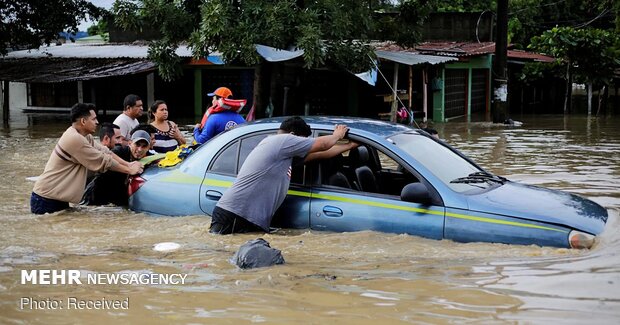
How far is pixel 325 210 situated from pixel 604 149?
11.8m

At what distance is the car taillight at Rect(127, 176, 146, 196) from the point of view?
805 cm

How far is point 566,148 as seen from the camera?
17172 millimetres

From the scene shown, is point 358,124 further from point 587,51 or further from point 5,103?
point 587,51

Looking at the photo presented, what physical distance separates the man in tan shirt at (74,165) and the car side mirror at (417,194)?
3025 millimetres

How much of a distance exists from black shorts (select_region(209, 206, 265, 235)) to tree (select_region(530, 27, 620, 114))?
80.8 ft

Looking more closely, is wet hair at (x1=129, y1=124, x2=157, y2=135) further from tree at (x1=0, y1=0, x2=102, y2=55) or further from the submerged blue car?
tree at (x1=0, y1=0, x2=102, y2=55)

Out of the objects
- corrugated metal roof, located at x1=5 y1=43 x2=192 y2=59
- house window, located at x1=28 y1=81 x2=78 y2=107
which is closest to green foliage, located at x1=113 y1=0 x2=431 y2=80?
corrugated metal roof, located at x1=5 y1=43 x2=192 y2=59

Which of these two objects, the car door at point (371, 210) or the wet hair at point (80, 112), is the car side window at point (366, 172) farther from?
the wet hair at point (80, 112)

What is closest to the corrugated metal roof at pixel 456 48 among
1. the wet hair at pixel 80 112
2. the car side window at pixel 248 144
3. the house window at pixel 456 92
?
the house window at pixel 456 92

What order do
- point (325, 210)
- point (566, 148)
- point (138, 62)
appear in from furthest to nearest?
point (138, 62), point (566, 148), point (325, 210)

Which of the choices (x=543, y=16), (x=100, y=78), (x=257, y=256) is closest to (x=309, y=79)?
(x=100, y=78)

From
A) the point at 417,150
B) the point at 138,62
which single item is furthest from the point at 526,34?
the point at 417,150

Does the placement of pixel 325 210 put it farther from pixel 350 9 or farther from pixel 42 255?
pixel 350 9

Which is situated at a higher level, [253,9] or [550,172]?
[253,9]
